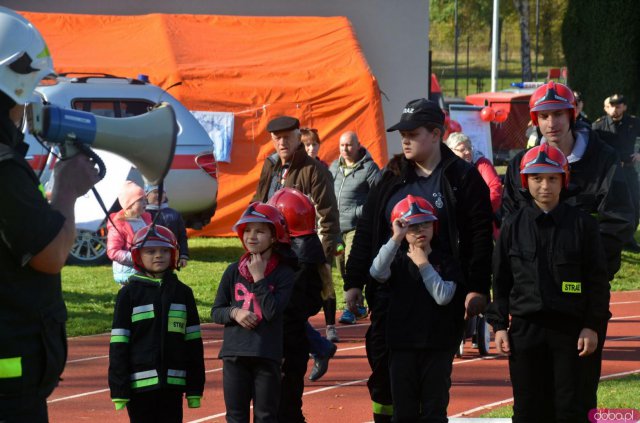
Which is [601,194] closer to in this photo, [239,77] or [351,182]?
[351,182]

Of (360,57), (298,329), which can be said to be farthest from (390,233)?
(360,57)

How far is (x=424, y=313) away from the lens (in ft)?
19.3

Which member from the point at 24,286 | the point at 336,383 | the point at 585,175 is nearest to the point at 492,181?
the point at 336,383

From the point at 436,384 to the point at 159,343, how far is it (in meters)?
1.50

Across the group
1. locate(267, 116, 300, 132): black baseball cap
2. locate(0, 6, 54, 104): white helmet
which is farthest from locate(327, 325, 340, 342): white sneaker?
locate(0, 6, 54, 104): white helmet

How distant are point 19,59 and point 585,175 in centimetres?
366

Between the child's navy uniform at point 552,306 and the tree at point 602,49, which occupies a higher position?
the tree at point 602,49

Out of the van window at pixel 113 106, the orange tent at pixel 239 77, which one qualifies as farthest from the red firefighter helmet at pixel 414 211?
the orange tent at pixel 239 77

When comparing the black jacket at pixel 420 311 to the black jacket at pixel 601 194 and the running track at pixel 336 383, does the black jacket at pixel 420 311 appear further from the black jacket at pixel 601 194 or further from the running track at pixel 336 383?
the running track at pixel 336 383

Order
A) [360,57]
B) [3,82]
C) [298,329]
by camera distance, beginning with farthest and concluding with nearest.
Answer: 1. [360,57]
2. [298,329]
3. [3,82]

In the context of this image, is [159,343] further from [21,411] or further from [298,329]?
[21,411]

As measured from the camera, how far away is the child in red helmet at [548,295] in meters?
5.66

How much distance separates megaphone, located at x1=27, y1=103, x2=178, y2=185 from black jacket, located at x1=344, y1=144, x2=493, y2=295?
2.63m

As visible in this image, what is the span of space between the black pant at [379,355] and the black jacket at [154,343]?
0.96 meters
